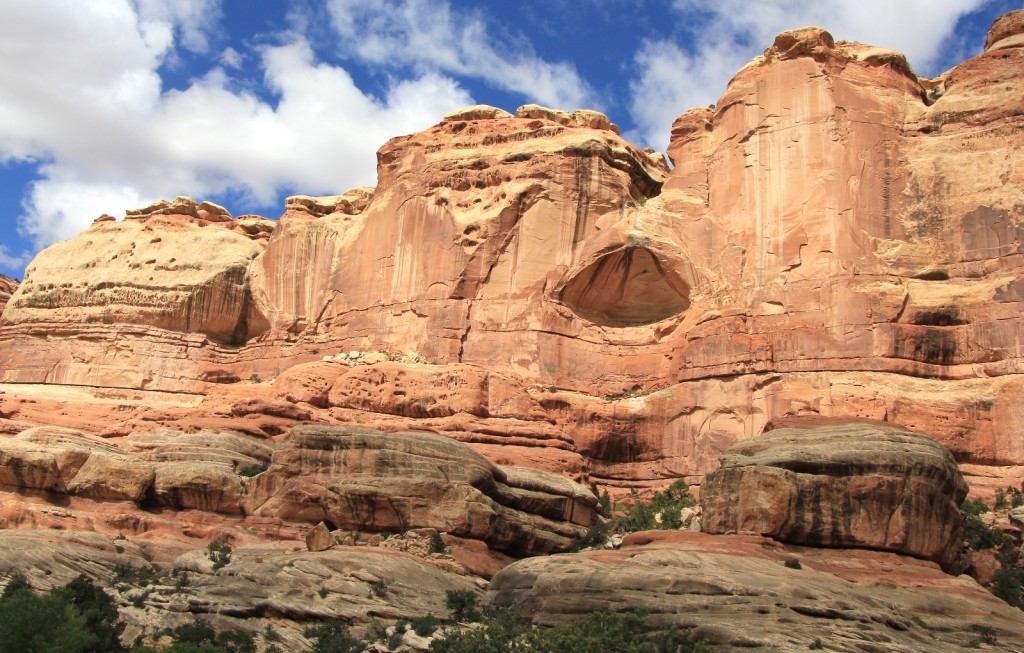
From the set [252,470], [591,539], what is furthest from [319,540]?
[591,539]

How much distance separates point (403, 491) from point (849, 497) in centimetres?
1250

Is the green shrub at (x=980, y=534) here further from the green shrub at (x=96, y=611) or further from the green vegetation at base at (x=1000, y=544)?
the green shrub at (x=96, y=611)

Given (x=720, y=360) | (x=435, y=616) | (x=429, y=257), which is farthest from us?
(x=429, y=257)

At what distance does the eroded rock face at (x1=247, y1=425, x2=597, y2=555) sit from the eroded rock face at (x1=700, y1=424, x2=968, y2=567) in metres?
6.19

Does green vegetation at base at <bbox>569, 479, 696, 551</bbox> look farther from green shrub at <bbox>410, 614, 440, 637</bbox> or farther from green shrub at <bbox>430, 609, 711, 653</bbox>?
green shrub at <bbox>430, 609, 711, 653</bbox>

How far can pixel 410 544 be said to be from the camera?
35.3m

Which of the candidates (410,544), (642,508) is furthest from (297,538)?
(642,508)

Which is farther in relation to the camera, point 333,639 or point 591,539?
point 591,539

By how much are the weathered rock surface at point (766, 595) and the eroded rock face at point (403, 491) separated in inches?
175

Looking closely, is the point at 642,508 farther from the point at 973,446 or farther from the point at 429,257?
the point at 429,257

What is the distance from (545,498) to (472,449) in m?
2.95

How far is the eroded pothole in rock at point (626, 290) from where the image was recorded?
49562 millimetres

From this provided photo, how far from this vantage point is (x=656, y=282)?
50219 millimetres

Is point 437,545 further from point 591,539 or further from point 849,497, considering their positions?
point 849,497
